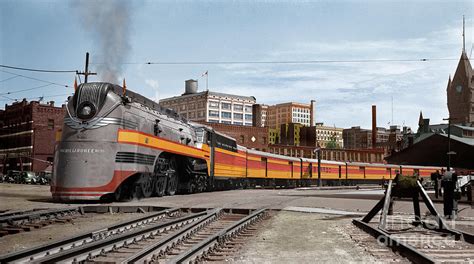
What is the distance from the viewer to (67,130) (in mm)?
16797

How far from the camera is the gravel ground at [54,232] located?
8.29 m

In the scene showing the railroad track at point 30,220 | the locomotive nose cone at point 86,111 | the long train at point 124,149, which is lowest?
the railroad track at point 30,220

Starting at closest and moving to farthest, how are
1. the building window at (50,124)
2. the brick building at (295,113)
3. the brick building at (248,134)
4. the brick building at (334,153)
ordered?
1. the building window at (50,124)
2. the brick building at (248,134)
3. the brick building at (334,153)
4. the brick building at (295,113)

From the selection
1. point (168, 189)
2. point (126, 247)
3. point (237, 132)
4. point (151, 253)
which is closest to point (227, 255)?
point (151, 253)

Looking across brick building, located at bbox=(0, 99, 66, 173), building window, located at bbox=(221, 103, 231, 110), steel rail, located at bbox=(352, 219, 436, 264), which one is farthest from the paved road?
building window, located at bbox=(221, 103, 231, 110)

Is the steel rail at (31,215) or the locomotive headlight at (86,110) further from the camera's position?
the locomotive headlight at (86,110)

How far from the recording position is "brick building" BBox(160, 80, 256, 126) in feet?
487

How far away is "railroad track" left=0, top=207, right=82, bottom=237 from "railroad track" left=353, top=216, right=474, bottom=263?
24.1 feet

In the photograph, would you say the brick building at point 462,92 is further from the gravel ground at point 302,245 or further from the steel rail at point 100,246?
the steel rail at point 100,246

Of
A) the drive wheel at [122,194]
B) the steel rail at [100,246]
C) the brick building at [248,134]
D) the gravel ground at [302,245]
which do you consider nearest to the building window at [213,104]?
the brick building at [248,134]

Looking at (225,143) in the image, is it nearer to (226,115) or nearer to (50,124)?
(50,124)

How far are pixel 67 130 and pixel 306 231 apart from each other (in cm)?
1028

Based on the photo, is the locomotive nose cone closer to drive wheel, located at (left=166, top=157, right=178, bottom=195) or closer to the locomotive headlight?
the locomotive headlight

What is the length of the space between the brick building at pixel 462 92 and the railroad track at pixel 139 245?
177 metres
